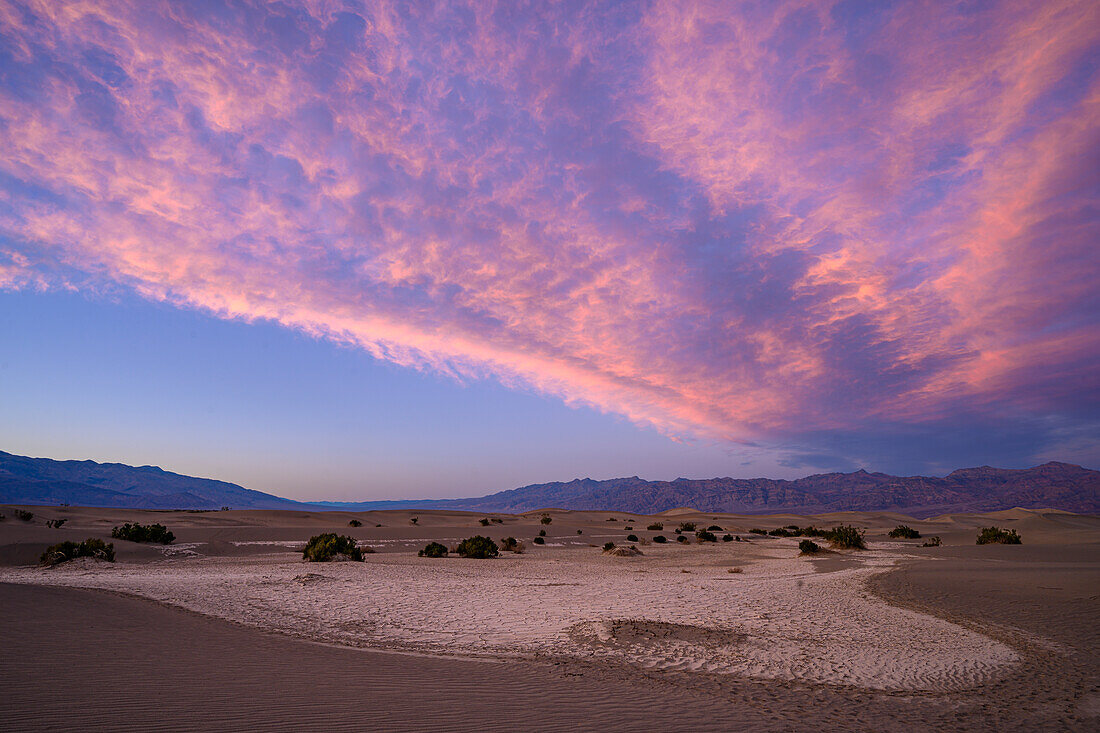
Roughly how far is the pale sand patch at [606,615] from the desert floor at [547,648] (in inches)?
3.2

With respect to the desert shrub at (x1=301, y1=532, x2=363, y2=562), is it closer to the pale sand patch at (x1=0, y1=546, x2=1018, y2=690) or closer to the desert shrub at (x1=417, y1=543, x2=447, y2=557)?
the pale sand patch at (x1=0, y1=546, x2=1018, y2=690)

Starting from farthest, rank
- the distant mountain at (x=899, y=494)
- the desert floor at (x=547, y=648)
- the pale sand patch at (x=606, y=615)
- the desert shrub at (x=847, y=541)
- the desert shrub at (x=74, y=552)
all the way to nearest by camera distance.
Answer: the distant mountain at (x=899, y=494) → the desert shrub at (x=847, y=541) → the desert shrub at (x=74, y=552) → the pale sand patch at (x=606, y=615) → the desert floor at (x=547, y=648)

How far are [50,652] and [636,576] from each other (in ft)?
56.2

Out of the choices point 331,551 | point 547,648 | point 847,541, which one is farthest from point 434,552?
point 847,541

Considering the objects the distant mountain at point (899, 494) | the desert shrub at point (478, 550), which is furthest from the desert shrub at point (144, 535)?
the distant mountain at point (899, 494)

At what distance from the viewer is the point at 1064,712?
23.1ft

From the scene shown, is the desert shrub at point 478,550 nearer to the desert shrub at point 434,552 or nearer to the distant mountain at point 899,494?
the desert shrub at point 434,552

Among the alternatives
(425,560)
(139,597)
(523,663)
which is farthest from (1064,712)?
(425,560)

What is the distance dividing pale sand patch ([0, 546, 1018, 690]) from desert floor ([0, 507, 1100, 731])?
8cm

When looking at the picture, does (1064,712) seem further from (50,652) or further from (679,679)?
(50,652)

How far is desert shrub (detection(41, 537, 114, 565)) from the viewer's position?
73.3 feet

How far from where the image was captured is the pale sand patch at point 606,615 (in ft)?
30.6

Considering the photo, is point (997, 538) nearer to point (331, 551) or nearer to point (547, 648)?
point (547, 648)

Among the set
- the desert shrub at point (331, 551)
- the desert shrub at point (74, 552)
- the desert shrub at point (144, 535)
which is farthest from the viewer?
the desert shrub at point (144, 535)
